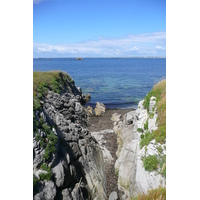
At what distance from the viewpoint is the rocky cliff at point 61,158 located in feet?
26.9

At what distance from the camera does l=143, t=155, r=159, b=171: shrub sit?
26.4ft

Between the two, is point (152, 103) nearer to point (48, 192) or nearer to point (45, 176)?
point (45, 176)

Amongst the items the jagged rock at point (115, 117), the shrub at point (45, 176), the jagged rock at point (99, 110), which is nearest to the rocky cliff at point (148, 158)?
the shrub at point (45, 176)

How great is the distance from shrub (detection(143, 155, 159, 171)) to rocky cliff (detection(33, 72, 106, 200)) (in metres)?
3.17

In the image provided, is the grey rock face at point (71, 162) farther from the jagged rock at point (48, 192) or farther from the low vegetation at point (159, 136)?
the low vegetation at point (159, 136)

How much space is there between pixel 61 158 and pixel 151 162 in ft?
13.5

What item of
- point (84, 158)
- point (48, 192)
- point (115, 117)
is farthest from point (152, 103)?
point (115, 117)

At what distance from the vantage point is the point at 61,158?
9.77 m
